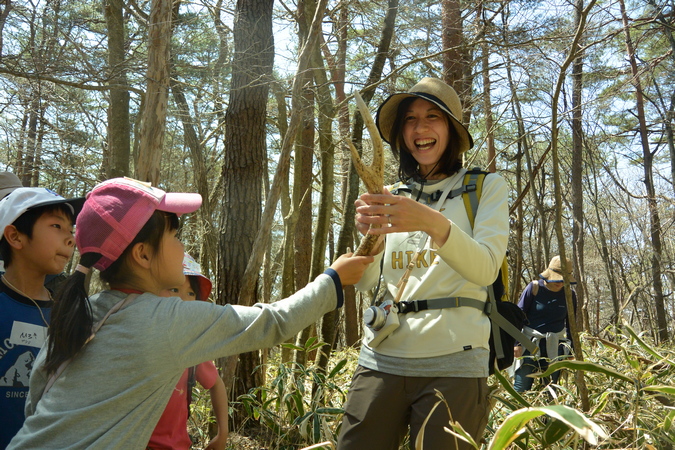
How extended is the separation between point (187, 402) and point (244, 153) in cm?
232

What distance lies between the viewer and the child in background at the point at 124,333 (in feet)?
4.75

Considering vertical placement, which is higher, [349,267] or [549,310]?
[349,267]

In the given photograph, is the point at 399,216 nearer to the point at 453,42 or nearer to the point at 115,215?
the point at 115,215

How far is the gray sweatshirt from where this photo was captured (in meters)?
1.44

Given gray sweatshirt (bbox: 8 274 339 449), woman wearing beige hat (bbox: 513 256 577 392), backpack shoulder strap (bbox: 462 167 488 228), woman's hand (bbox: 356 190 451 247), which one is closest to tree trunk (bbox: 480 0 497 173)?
woman wearing beige hat (bbox: 513 256 577 392)

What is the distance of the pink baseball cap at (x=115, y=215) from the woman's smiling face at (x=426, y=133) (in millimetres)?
922

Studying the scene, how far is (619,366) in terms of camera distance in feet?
14.6

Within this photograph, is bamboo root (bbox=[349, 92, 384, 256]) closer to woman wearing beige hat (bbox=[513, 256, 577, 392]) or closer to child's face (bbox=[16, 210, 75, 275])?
child's face (bbox=[16, 210, 75, 275])

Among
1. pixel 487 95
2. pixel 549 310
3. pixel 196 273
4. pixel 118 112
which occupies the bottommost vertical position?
pixel 549 310

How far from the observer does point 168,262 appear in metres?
1.68

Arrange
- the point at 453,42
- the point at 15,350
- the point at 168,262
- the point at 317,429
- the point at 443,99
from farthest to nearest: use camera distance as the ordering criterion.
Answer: the point at 453,42, the point at 317,429, the point at 15,350, the point at 443,99, the point at 168,262

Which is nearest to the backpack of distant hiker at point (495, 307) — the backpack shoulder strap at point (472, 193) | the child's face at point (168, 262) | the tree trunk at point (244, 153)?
the backpack shoulder strap at point (472, 193)

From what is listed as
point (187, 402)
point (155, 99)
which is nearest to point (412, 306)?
point (187, 402)

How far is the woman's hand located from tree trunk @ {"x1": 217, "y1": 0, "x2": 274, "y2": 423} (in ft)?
8.44
